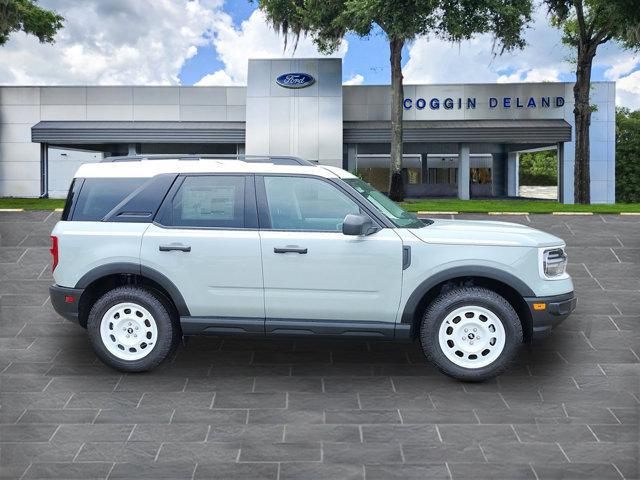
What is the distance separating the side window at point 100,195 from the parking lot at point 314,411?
1517 mm

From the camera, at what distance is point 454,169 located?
47344 millimetres

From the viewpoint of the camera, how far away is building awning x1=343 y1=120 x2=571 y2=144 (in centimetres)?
3378

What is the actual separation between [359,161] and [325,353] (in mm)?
37298

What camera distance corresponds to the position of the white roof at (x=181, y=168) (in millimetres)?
7062

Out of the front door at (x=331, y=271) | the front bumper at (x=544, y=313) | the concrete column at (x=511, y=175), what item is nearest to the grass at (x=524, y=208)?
the front bumper at (x=544, y=313)

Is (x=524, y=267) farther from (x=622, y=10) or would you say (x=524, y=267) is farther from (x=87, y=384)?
(x=622, y=10)

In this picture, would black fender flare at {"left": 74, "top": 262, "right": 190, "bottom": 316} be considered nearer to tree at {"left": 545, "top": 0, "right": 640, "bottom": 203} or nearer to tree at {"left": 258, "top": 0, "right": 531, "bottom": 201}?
tree at {"left": 258, "top": 0, "right": 531, "bottom": 201}

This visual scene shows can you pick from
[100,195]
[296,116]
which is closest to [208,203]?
[100,195]

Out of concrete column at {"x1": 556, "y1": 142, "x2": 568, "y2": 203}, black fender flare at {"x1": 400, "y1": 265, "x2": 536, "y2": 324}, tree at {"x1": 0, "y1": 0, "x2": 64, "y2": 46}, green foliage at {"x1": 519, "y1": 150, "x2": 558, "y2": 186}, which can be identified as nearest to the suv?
black fender flare at {"x1": 400, "y1": 265, "x2": 536, "y2": 324}

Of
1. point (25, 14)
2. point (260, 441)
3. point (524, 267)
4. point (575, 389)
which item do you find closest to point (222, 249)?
point (260, 441)

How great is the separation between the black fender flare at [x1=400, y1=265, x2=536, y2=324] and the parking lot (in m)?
0.77

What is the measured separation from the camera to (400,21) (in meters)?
23.3

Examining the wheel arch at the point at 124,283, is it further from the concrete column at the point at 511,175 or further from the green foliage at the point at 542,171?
the green foliage at the point at 542,171

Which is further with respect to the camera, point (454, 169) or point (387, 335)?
point (454, 169)
